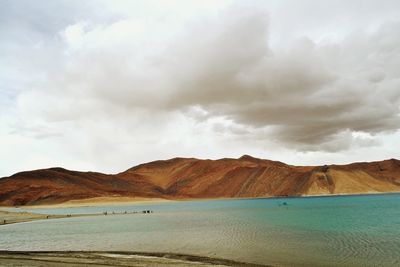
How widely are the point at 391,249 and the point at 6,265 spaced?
23996 millimetres

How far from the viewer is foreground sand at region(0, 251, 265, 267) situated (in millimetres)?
21312

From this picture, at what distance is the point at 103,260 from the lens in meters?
22.6

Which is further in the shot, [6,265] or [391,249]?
[391,249]

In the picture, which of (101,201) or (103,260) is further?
(101,201)

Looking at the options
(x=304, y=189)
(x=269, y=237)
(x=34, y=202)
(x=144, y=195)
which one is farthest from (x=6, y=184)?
(x=269, y=237)

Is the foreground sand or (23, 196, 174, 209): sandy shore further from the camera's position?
(23, 196, 174, 209): sandy shore

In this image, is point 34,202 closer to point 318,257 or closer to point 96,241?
point 96,241

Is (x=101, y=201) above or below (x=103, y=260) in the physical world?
above

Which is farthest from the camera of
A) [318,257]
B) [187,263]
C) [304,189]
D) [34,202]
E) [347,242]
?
[304,189]

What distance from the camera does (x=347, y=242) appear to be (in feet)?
101

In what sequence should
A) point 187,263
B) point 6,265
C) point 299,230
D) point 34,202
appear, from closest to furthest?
point 6,265 → point 187,263 → point 299,230 → point 34,202

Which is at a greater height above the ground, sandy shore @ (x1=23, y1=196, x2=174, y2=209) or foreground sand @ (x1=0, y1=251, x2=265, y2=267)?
sandy shore @ (x1=23, y1=196, x2=174, y2=209)

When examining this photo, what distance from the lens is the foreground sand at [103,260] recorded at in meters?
21.3

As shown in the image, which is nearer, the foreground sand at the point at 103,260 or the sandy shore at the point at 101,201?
the foreground sand at the point at 103,260
